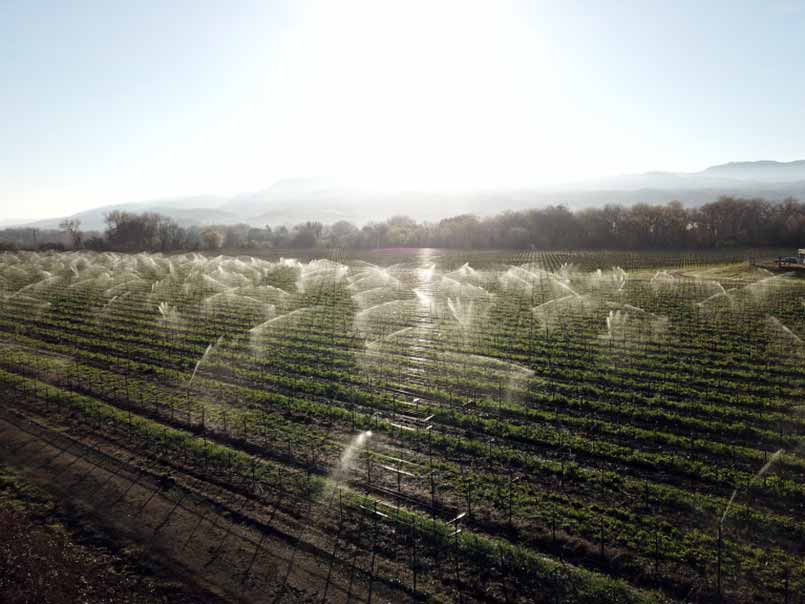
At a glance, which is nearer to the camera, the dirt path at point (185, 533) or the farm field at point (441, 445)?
the dirt path at point (185, 533)

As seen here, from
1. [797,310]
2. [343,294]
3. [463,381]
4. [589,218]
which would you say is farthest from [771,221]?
[463,381]

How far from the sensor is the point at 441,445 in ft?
57.1

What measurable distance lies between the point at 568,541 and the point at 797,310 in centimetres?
4223

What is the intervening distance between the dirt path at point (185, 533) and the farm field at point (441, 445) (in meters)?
0.06

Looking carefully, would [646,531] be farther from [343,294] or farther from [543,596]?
[343,294]

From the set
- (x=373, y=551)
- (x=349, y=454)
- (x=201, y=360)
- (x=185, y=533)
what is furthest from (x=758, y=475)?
(x=201, y=360)

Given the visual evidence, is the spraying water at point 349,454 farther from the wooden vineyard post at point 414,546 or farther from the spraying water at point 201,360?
the spraying water at point 201,360

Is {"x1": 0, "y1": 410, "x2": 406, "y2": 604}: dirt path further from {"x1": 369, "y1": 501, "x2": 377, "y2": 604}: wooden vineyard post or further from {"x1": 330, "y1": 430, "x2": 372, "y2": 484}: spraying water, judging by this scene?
{"x1": 330, "y1": 430, "x2": 372, "y2": 484}: spraying water

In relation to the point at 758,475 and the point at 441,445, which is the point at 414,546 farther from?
the point at 758,475

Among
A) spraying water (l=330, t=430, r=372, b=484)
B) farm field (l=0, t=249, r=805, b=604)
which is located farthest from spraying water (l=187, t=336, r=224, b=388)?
spraying water (l=330, t=430, r=372, b=484)

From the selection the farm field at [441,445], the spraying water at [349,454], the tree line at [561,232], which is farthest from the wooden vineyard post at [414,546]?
the tree line at [561,232]

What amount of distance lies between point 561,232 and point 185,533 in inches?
5012

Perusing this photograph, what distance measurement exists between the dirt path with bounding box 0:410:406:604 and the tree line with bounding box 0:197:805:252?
118 m

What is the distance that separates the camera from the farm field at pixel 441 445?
1150cm
